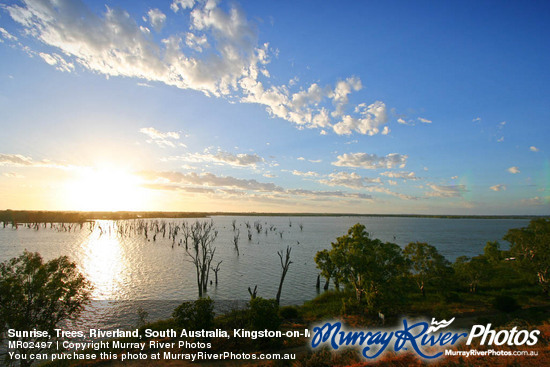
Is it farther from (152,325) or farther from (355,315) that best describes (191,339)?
(355,315)

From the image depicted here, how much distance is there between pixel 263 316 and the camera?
20750 millimetres

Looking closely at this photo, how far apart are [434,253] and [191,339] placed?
104ft

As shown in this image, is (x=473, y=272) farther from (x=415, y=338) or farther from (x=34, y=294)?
(x=34, y=294)

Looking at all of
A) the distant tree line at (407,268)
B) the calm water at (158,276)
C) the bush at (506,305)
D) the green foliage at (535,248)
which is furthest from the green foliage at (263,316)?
the green foliage at (535,248)

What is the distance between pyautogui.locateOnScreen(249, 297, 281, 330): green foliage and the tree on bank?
13188mm

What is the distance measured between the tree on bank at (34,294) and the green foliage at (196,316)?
7.46 m

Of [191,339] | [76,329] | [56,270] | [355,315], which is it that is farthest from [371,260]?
[76,329]

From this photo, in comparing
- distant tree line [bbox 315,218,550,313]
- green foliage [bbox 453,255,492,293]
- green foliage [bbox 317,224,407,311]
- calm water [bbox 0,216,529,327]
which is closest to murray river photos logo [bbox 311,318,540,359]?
distant tree line [bbox 315,218,550,313]

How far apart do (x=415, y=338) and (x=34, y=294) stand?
88.0ft

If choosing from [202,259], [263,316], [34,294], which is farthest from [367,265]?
[202,259]

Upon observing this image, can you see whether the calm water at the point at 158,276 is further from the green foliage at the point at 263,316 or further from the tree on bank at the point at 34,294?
the green foliage at the point at 263,316

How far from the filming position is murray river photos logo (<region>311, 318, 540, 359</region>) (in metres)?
15.6

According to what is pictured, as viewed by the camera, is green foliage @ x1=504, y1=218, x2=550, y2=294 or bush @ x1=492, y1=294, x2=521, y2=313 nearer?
bush @ x1=492, y1=294, x2=521, y2=313

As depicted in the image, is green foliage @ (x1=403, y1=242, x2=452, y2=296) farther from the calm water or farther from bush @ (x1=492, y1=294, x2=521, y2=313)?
the calm water
